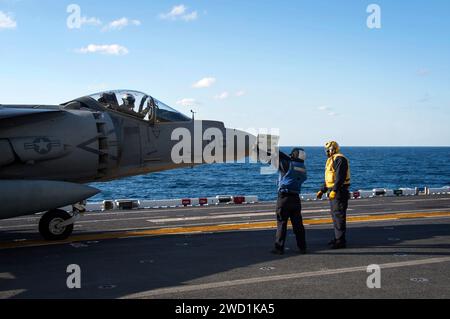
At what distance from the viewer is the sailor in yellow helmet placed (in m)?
10.9

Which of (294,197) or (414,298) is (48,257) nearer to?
(294,197)

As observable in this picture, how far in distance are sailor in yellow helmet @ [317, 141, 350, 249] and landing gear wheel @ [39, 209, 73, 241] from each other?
6982 mm

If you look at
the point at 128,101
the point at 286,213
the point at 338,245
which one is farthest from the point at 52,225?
the point at 338,245

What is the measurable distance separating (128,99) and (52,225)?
13.2 ft

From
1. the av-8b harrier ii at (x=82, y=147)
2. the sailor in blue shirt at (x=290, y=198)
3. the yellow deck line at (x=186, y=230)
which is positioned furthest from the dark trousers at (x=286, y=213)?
the yellow deck line at (x=186, y=230)

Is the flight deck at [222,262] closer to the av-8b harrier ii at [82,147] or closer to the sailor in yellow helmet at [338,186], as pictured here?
the sailor in yellow helmet at [338,186]

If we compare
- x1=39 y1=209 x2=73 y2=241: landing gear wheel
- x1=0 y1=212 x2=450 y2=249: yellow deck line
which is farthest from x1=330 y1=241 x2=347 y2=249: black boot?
x1=39 y1=209 x2=73 y2=241: landing gear wheel

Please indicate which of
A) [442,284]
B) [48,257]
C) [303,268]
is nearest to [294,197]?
[303,268]

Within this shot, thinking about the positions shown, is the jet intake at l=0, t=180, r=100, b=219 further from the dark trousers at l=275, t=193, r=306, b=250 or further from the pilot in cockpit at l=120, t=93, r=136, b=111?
the dark trousers at l=275, t=193, r=306, b=250

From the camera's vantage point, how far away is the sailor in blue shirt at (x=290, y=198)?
10.2 meters

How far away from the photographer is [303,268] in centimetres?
895

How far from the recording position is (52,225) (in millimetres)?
12391
